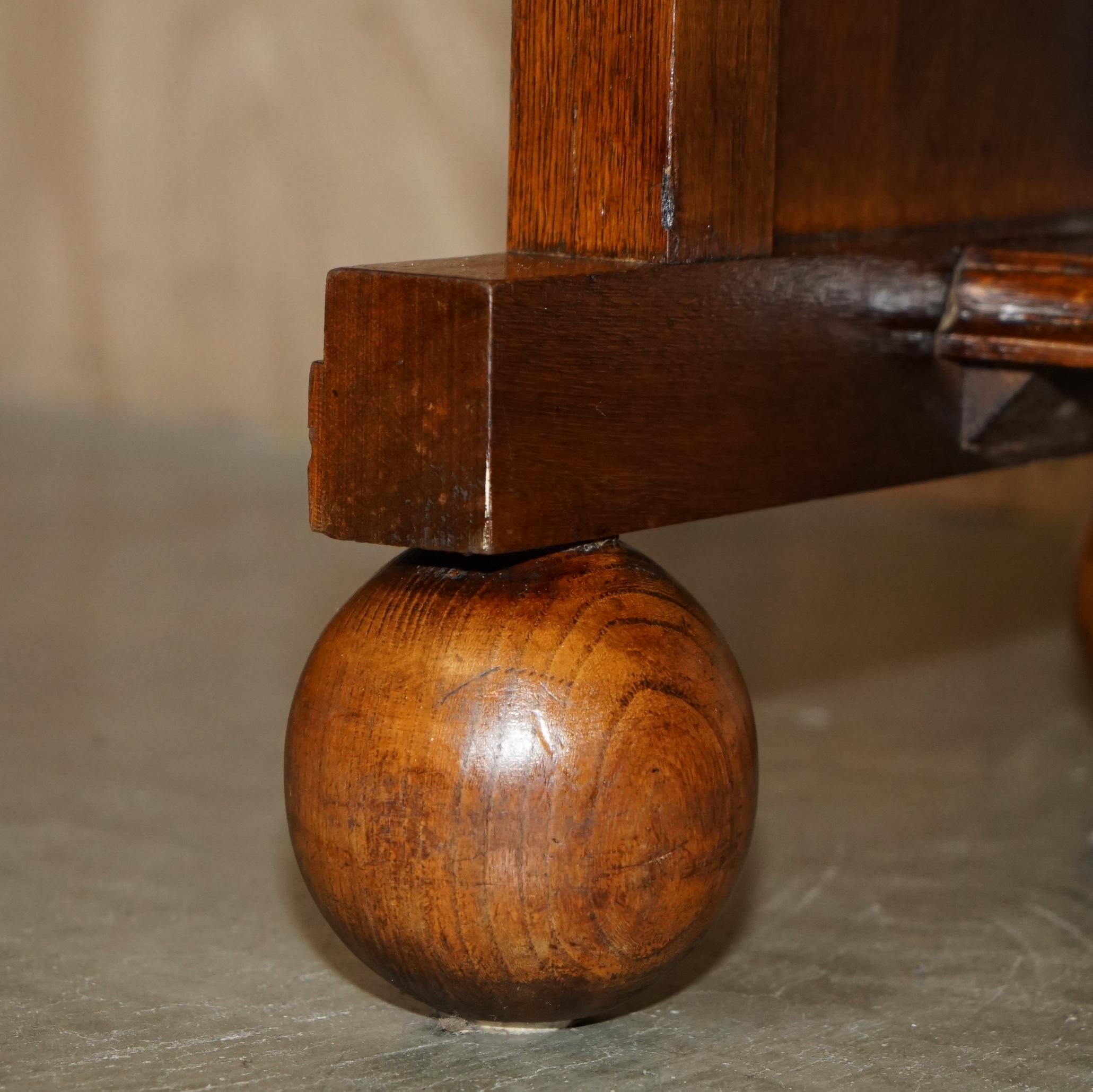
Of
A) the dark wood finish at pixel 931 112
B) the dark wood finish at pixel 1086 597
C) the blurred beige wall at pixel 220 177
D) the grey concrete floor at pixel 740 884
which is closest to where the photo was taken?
the grey concrete floor at pixel 740 884

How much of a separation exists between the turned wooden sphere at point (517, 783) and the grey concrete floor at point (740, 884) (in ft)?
0.27

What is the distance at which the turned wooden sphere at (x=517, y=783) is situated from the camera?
0.83 metres

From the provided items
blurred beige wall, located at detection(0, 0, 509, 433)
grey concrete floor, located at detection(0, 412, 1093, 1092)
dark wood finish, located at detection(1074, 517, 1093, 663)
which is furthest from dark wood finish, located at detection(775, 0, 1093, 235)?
blurred beige wall, located at detection(0, 0, 509, 433)

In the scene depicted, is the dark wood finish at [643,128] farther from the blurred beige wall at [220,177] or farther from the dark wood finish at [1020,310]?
the blurred beige wall at [220,177]

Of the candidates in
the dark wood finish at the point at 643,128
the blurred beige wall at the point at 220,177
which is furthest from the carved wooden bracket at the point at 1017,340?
the blurred beige wall at the point at 220,177

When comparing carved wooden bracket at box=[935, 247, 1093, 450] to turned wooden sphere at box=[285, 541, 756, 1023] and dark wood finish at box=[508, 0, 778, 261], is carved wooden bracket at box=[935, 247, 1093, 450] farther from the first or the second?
turned wooden sphere at box=[285, 541, 756, 1023]

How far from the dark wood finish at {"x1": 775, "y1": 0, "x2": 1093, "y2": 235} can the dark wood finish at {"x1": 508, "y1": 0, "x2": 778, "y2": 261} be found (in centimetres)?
7

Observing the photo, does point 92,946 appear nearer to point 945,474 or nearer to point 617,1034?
point 617,1034

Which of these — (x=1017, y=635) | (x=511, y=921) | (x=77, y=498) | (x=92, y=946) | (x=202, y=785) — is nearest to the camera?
(x=511, y=921)

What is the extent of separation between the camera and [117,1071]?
897mm

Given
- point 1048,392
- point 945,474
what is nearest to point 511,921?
point 945,474

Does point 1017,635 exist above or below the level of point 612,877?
below

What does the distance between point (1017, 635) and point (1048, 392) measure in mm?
853

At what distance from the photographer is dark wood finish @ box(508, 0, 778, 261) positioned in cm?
91
